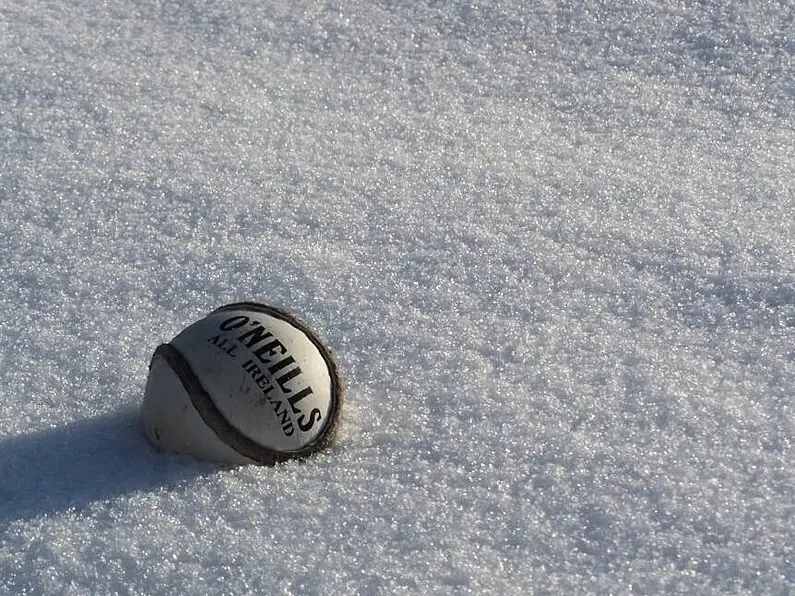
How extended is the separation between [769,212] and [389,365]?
4.41 feet

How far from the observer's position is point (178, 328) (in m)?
3.31

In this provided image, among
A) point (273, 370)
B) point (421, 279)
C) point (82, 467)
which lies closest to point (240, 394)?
point (273, 370)

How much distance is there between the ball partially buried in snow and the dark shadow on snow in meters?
0.06

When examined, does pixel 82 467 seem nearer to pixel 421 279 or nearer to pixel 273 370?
pixel 273 370

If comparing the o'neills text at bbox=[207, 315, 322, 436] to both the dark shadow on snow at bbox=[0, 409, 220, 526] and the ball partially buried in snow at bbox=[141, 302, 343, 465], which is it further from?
the dark shadow on snow at bbox=[0, 409, 220, 526]

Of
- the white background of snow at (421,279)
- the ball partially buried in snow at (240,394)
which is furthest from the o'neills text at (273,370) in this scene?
the white background of snow at (421,279)

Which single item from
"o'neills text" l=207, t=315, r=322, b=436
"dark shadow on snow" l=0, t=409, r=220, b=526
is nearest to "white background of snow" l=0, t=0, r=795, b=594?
"dark shadow on snow" l=0, t=409, r=220, b=526

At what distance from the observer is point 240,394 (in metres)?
2.82

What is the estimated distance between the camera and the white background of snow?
264 cm

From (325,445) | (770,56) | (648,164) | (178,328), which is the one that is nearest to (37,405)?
(178,328)

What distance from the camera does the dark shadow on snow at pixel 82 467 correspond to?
9.11 ft

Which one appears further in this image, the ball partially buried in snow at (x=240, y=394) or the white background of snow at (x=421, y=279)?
the ball partially buried in snow at (x=240, y=394)

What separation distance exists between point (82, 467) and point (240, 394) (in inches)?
16.8

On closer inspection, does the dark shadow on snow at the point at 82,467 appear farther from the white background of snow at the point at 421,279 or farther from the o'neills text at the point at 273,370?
the o'neills text at the point at 273,370
